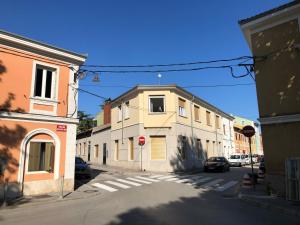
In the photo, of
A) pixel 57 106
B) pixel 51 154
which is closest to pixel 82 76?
pixel 57 106

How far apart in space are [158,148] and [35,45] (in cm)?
1364

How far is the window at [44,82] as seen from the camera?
11617 mm

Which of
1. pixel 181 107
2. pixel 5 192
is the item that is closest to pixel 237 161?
pixel 181 107

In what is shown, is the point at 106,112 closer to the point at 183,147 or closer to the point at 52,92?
the point at 183,147

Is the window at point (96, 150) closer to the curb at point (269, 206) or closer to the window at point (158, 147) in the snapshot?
the window at point (158, 147)

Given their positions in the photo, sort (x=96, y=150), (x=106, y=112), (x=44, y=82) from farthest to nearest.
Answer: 1. (x=106, y=112)
2. (x=96, y=150)
3. (x=44, y=82)

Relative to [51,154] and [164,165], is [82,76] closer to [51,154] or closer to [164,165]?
[51,154]

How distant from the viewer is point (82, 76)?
13.2 m

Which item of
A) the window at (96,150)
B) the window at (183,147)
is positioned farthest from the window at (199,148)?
the window at (96,150)

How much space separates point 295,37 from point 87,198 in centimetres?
1033

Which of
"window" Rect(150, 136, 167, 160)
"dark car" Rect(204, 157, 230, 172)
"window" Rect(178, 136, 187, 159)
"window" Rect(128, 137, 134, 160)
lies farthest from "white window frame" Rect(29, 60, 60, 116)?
"dark car" Rect(204, 157, 230, 172)

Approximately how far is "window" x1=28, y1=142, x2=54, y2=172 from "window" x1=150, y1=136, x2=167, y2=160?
11.6 m

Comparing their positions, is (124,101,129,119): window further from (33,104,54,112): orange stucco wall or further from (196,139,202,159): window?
(33,104,54,112): orange stucco wall

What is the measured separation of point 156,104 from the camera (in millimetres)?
23469
